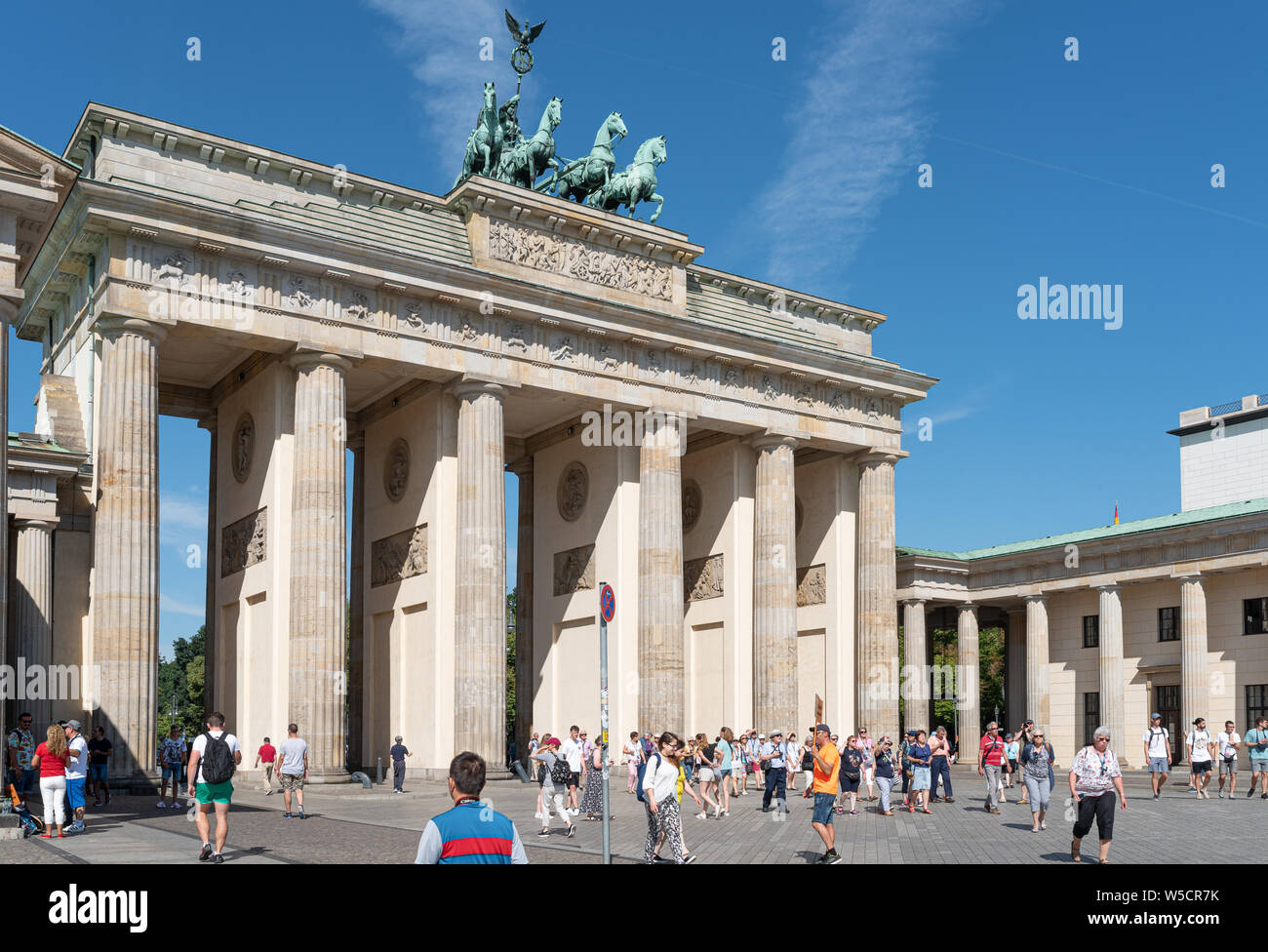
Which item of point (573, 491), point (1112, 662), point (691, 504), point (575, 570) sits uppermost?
point (573, 491)

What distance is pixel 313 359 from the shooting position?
110 ft

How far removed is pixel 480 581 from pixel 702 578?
11.7m

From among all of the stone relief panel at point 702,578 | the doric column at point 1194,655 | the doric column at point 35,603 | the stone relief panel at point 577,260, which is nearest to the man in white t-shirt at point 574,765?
the doric column at point 35,603

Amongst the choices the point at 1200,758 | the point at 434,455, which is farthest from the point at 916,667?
the point at 434,455

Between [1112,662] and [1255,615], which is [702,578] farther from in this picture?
[1255,615]

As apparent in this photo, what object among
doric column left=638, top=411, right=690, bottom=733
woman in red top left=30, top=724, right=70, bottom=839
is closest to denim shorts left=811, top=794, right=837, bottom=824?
woman in red top left=30, top=724, right=70, bottom=839

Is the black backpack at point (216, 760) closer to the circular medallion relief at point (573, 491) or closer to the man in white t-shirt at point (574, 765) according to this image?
the man in white t-shirt at point (574, 765)

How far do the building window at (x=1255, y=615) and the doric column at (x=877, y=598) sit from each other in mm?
11986

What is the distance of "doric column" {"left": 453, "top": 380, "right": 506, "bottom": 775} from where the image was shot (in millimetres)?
35094
